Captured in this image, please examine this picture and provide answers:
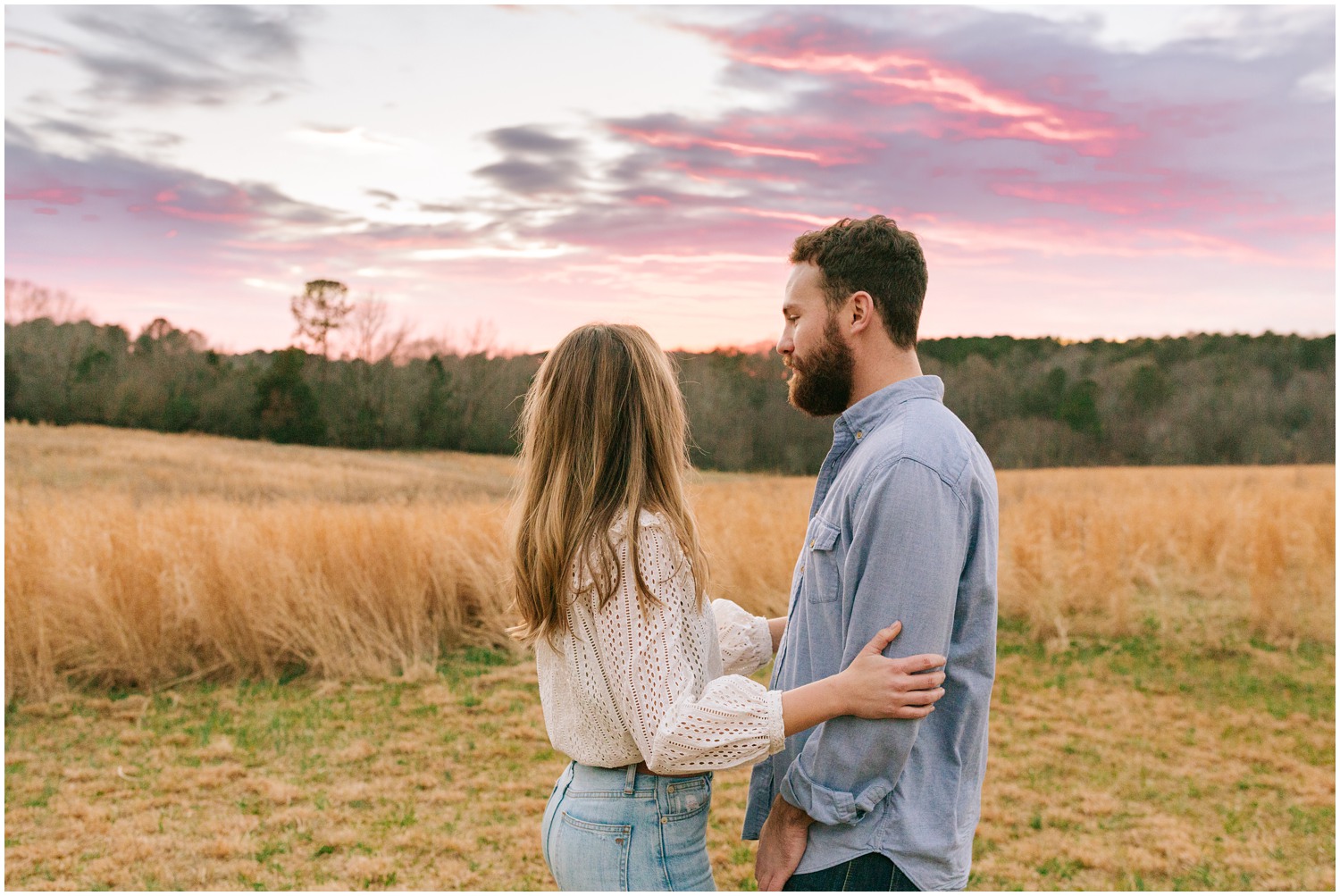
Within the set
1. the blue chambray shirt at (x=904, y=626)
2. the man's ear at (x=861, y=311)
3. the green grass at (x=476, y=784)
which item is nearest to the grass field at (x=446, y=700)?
the green grass at (x=476, y=784)

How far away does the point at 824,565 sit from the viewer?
1841 millimetres

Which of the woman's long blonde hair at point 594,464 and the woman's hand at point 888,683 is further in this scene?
the woman's long blonde hair at point 594,464

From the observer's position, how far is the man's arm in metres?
1.67

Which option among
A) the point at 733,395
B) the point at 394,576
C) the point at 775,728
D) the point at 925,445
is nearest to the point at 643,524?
the point at 775,728

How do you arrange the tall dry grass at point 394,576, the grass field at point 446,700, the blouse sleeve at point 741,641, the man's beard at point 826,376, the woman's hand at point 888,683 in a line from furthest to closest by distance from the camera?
the tall dry grass at point 394,576, the grass field at point 446,700, the blouse sleeve at point 741,641, the man's beard at point 826,376, the woman's hand at point 888,683

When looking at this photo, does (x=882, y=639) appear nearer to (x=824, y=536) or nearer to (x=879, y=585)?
(x=879, y=585)

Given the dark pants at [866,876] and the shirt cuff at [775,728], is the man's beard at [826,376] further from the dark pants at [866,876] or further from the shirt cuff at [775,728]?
the dark pants at [866,876]

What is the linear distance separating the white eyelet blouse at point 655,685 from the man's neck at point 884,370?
549mm

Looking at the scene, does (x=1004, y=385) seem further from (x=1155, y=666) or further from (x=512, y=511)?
(x=512, y=511)

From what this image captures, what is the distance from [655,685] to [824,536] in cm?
45

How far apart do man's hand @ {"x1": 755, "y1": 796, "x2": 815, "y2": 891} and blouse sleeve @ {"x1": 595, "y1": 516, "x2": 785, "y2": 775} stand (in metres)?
0.19

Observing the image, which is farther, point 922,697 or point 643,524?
point 643,524

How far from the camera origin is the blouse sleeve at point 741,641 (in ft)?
7.21

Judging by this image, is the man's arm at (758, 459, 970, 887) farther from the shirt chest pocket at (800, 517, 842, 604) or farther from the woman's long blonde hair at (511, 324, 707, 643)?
the woman's long blonde hair at (511, 324, 707, 643)
